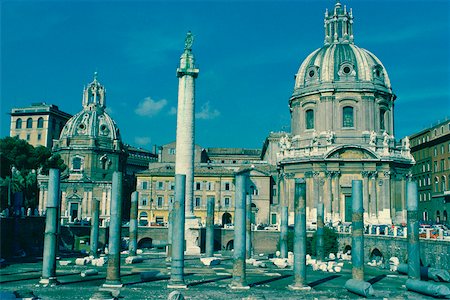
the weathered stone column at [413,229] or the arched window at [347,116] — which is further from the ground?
the arched window at [347,116]

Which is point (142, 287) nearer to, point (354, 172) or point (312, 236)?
point (312, 236)

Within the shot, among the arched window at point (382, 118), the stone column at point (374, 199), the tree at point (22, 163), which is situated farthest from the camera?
the arched window at point (382, 118)

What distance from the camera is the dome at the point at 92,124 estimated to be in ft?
267

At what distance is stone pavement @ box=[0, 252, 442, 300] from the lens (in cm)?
2412

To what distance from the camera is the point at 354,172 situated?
58.8m

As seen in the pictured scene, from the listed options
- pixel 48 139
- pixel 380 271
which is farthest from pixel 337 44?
pixel 48 139

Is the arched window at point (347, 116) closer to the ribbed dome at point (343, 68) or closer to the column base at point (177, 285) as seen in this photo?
the ribbed dome at point (343, 68)

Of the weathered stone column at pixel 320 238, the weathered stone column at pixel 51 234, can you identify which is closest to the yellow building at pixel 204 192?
the weathered stone column at pixel 320 238

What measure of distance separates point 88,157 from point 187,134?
35821mm

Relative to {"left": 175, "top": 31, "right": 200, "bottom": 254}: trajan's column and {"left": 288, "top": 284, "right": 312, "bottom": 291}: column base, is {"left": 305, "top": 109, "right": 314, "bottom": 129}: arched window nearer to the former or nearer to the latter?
{"left": 175, "top": 31, "right": 200, "bottom": 254}: trajan's column

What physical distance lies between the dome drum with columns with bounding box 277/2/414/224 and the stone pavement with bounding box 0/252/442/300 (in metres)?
21.6

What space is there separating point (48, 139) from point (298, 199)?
75.5 m

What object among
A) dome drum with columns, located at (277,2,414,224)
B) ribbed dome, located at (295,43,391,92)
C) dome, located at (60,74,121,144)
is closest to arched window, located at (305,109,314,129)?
dome drum with columns, located at (277,2,414,224)

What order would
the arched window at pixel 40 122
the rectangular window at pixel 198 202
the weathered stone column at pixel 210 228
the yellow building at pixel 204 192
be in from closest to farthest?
the weathered stone column at pixel 210 228, the yellow building at pixel 204 192, the rectangular window at pixel 198 202, the arched window at pixel 40 122
